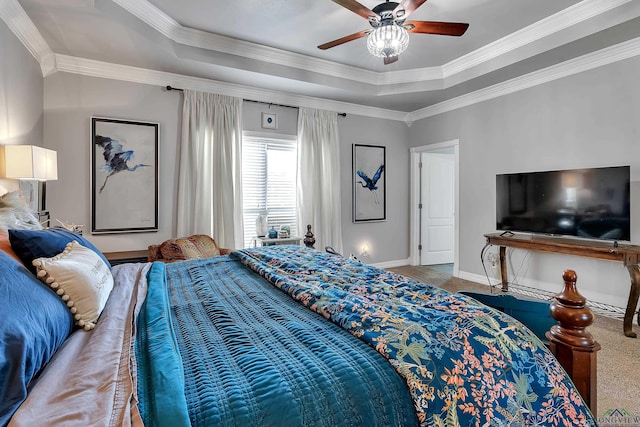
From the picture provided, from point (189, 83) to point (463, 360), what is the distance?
4182 mm

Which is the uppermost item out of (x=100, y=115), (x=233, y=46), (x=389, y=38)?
(x=233, y=46)

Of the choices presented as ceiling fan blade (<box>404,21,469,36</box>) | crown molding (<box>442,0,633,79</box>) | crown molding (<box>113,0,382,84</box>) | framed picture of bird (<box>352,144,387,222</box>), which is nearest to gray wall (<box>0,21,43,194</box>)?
crown molding (<box>113,0,382,84</box>)

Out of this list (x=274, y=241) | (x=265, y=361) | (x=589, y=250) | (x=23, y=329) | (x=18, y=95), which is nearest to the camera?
(x=23, y=329)

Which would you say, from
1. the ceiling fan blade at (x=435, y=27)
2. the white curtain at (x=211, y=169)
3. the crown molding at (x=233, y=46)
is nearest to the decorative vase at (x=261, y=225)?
the white curtain at (x=211, y=169)

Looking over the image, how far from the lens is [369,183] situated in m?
5.41

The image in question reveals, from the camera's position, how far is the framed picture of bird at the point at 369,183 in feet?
17.4

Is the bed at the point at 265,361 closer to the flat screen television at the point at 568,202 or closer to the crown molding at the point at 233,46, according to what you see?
the crown molding at the point at 233,46

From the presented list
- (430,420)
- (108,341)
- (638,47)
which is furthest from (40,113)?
(638,47)

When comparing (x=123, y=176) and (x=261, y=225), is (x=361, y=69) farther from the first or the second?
(x=123, y=176)

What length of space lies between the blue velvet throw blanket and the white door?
501 centimetres

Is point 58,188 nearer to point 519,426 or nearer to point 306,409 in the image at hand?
point 306,409

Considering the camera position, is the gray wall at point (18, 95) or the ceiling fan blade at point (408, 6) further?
the gray wall at point (18, 95)

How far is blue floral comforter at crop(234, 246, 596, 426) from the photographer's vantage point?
904 mm

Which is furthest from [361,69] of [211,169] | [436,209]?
[436,209]
